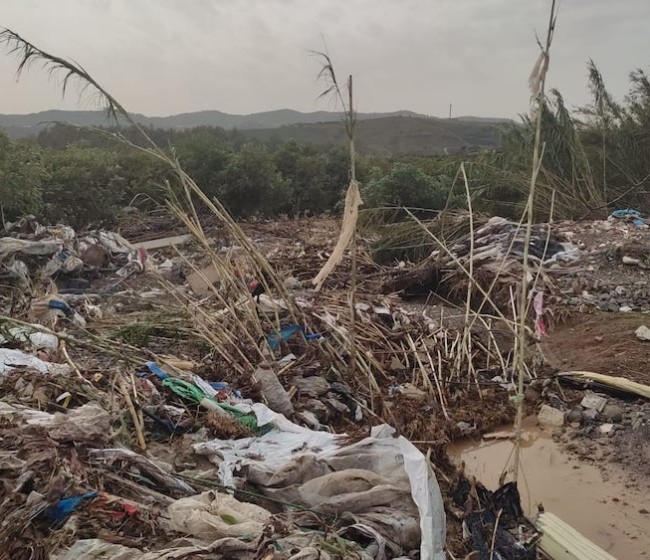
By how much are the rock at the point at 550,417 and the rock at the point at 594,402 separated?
0.22 m

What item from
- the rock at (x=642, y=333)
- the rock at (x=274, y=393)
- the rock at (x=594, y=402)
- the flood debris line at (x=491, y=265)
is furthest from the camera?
the flood debris line at (x=491, y=265)

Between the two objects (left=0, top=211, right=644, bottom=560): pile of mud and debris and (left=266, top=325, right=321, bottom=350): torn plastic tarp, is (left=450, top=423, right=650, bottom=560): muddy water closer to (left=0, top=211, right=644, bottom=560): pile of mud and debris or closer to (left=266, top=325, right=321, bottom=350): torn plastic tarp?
(left=0, top=211, right=644, bottom=560): pile of mud and debris

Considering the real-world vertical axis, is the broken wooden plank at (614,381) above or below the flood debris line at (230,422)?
A: below

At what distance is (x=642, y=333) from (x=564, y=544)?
335cm

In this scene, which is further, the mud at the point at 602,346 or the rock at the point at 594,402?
the mud at the point at 602,346

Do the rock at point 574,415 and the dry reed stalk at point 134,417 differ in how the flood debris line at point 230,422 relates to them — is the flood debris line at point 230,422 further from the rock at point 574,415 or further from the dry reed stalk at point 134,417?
the rock at point 574,415

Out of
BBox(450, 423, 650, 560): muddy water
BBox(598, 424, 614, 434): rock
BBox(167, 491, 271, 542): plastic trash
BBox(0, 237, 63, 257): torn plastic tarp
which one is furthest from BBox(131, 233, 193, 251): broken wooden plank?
BBox(167, 491, 271, 542): plastic trash

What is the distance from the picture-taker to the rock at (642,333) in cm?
556

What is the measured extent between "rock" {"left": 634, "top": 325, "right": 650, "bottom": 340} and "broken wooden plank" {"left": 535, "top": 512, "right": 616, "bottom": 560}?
124 inches

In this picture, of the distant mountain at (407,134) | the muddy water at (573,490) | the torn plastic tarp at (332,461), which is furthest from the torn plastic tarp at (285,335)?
the distant mountain at (407,134)

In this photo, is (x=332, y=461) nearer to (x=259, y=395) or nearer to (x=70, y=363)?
(x=259, y=395)

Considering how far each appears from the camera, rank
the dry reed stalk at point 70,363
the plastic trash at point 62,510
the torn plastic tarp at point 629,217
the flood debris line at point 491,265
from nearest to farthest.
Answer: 1. the plastic trash at point 62,510
2. the dry reed stalk at point 70,363
3. the flood debris line at point 491,265
4. the torn plastic tarp at point 629,217

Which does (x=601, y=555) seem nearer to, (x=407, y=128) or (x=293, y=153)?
(x=293, y=153)

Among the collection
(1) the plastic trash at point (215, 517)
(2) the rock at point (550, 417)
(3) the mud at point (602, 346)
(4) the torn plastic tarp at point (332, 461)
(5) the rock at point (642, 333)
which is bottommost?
(2) the rock at point (550, 417)
